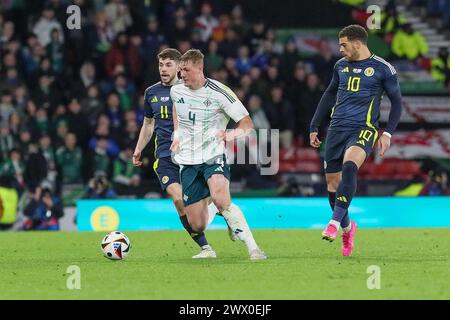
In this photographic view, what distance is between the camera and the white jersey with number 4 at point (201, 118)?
33.4ft

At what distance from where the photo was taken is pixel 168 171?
11391 millimetres

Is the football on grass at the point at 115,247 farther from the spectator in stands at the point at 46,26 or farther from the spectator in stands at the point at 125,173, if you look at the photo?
the spectator in stands at the point at 46,26

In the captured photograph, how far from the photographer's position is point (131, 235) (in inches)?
602

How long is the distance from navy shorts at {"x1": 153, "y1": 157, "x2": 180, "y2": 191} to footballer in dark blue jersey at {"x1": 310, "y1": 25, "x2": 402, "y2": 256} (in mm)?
1505

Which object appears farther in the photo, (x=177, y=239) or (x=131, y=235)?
(x=131, y=235)

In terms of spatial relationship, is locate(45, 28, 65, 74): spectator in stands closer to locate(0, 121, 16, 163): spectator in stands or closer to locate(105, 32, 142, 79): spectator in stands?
locate(105, 32, 142, 79): spectator in stands

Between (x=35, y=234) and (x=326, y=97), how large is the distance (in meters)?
6.49

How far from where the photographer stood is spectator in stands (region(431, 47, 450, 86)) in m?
21.2

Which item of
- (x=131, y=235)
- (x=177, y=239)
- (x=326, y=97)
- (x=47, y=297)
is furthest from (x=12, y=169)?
(x=47, y=297)

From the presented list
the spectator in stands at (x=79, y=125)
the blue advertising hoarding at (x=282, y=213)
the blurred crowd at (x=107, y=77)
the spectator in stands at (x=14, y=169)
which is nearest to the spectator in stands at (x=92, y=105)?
the blurred crowd at (x=107, y=77)

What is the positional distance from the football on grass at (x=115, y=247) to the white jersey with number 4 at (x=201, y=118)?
105 cm
